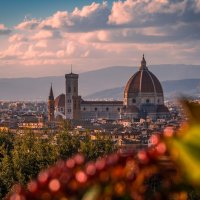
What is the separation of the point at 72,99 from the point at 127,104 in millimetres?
8409

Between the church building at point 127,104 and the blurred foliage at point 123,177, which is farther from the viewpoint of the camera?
the church building at point 127,104

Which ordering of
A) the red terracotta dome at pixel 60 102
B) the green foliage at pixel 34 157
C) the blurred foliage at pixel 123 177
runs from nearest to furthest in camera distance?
the blurred foliage at pixel 123 177 < the green foliage at pixel 34 157 < the red terracotta dome at pixel 60 102

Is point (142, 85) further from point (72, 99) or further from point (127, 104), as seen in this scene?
point (72, 99)

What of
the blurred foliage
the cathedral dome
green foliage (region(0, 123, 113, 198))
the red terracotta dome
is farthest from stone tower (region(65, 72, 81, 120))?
the blurred foliage

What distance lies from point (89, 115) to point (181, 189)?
103477mm

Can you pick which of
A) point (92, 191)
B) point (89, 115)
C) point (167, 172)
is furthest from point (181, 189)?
point (89, 115)

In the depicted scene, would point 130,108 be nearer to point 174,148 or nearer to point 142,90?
point 142,90

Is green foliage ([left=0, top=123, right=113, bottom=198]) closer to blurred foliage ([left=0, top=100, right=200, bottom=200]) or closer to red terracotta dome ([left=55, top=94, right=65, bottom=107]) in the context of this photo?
blurred foliage ([left=0, top=100, right=200, bottom=200])

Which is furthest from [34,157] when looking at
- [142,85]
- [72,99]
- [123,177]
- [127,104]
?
[142,85]

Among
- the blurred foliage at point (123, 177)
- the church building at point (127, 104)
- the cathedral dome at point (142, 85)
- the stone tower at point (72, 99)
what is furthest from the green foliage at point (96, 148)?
the cathedral dome at point (142, 85)

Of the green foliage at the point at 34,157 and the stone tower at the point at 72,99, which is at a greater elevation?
the stone tower at the point at 72,99

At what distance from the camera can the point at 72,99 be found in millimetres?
102875

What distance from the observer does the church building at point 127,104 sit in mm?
98062

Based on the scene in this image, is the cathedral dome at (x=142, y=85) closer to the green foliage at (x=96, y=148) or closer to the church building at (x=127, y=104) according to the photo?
the church building at (x=127, y=104)
